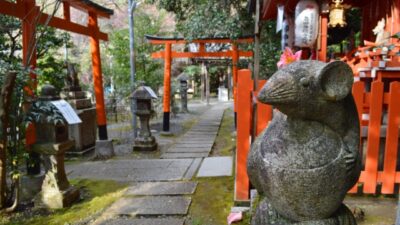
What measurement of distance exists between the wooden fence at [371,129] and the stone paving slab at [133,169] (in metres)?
1.97

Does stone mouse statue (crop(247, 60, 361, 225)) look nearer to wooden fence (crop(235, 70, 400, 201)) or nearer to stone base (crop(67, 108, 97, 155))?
wooden fence (crop(235, 70, 400, 201))

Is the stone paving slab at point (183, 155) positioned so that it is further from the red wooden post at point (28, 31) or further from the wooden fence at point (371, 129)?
the wooden fence at point (371, 129)

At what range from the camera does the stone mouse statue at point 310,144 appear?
156 centimetres

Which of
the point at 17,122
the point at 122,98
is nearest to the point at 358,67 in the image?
the point at 17,122

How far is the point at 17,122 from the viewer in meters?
3.96

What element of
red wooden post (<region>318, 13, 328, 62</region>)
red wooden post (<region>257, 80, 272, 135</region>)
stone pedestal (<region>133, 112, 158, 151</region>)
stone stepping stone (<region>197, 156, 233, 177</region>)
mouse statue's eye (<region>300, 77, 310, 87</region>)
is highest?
red wooden post (<region>318, 13, 328, 62</region>)

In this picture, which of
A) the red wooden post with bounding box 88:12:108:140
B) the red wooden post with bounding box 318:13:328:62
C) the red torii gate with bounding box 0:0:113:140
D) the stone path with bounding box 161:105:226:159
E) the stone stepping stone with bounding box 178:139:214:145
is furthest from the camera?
the stone stepping stone with bounding box 178:139:214:145

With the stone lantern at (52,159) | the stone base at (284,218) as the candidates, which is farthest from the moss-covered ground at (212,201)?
the stone lantern at (52,159)

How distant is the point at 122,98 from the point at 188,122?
286 centimetres

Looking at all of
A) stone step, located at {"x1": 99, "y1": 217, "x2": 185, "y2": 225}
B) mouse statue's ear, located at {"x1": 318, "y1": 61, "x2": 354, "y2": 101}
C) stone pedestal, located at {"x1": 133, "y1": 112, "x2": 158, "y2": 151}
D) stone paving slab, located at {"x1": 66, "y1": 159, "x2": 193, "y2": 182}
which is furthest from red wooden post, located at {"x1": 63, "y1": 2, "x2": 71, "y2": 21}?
mouse statue's ear, located at {"x1": 318, "y1": 61, "x2": 354, "y2": 101}

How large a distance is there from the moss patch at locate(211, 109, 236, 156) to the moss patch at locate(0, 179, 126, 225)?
9.77 ft

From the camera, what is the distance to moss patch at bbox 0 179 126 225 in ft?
12.5

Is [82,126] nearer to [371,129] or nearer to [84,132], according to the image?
[84,132]

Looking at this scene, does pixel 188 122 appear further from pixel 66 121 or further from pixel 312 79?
pixel 312 79
